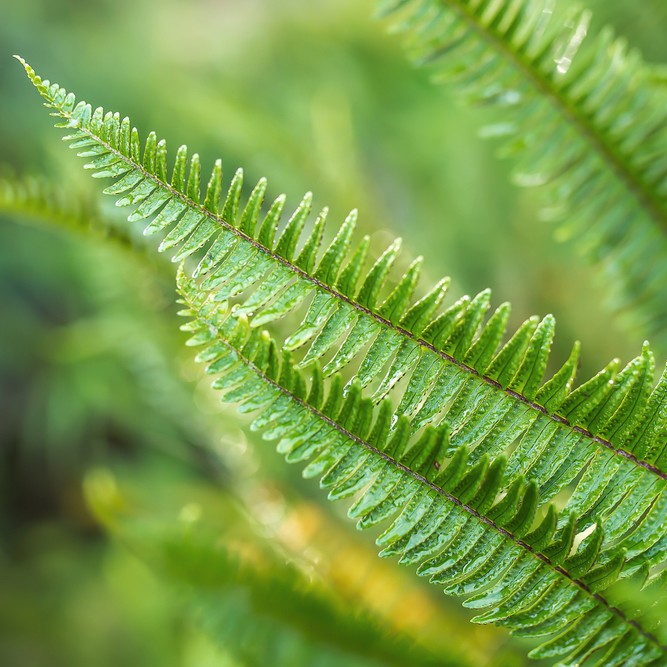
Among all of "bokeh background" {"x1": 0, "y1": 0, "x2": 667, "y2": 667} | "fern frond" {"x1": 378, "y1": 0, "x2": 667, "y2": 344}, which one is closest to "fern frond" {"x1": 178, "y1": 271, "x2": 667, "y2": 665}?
"bokeh background" {"x1": 0, "y1": 0, "x2": 667, "y2": 667}

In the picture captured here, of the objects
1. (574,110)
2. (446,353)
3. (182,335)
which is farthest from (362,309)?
(182,335)

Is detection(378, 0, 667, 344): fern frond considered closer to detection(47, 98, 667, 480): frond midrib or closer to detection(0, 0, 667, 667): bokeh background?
detection(0, 0, 667, 667): bokeh background

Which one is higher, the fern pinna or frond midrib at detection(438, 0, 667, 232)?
frond midrib at detection(438, 0, 667, 232)

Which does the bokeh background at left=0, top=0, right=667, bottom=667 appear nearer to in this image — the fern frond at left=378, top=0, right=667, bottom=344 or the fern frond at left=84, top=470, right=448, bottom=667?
the fern frond at left=84, top=470, right=448, bottom=667

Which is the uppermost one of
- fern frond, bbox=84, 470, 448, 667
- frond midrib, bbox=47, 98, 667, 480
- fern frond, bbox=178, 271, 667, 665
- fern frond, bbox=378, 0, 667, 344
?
fern frond, bbox=378, 0, 667, 344

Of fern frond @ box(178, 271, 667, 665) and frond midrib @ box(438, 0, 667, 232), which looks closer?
fern frond @ box(178, 271, 667, 665)

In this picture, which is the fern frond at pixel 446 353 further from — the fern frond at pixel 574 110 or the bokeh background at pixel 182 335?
the fern frond at pixel 574 110

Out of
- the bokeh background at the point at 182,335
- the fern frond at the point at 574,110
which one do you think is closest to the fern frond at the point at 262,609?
the bokeh background at the point at 182,335
